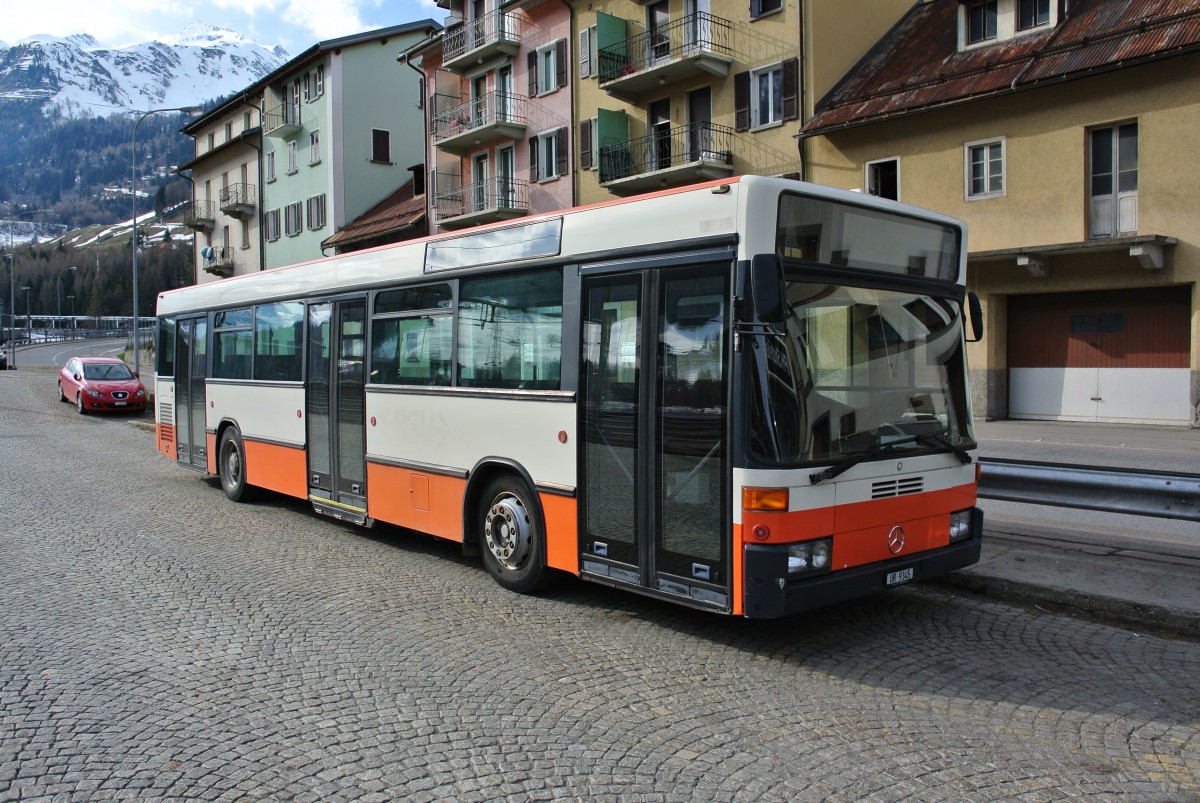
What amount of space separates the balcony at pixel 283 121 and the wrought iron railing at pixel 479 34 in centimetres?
1281

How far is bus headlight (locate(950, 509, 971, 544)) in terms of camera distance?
251 inches

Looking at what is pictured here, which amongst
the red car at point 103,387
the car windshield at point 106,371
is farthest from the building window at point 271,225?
the car windshield at point 106,371

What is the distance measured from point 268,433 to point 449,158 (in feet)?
98.7

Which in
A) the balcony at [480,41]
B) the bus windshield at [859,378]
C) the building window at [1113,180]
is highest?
the balcony at [480,41]

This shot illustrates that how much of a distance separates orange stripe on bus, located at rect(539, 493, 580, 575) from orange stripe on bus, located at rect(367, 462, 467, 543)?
1185 millimetres

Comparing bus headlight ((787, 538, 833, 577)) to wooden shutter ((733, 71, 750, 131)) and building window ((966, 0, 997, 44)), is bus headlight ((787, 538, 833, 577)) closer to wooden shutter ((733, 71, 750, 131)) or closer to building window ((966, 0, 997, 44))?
building window ((966, 0, 997, 44))

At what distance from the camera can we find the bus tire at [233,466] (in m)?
12.0

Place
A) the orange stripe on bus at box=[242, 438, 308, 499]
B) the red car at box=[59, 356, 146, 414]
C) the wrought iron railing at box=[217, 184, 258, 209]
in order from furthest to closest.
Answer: the wrought iron railing at box=[217, 184, 258, 209] → the red car at box=[59, 356, 146, 414] → the orange stripe on bus at box=[242, 438, 308, 499]

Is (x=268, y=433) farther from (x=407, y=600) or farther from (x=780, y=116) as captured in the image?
(x=780, y=116)

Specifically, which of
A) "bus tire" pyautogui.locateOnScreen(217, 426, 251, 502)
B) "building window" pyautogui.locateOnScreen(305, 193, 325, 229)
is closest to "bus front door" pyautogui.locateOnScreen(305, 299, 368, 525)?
"bus tire" pyautogui.locateOnScreen(217, 426, 251, 502)

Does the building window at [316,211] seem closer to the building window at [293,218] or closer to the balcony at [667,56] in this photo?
the building window at [293,218]

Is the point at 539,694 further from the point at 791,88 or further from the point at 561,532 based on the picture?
the point at 791,88

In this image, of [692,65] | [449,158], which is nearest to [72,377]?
[449,158]

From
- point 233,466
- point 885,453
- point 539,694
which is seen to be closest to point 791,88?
point 233,466
